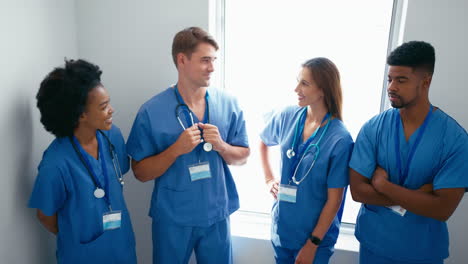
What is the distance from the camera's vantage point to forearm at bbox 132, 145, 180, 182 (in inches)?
59.5

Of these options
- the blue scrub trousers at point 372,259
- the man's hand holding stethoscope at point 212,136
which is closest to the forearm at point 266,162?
the man's hand holding stethoscope at point 212,136

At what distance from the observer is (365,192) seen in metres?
1.42

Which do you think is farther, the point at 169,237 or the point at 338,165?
the point at 169,237

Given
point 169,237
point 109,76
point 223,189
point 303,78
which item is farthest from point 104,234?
point 303,78

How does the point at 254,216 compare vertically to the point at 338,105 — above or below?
below

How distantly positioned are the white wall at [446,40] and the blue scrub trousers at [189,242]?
52.4 inches

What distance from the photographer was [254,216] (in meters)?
2.32

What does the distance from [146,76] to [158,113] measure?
1.63 feet

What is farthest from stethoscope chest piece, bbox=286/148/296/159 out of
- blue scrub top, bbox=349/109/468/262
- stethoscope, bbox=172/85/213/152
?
stethoscope, bbox=172/85/213/152

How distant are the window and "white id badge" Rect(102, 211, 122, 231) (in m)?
0.93

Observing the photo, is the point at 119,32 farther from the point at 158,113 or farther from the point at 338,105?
the point at 338,105

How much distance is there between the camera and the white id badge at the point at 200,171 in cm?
159

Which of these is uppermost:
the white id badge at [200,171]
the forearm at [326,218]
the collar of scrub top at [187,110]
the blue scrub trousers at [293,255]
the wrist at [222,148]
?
the collar of scrub top at [187,110]

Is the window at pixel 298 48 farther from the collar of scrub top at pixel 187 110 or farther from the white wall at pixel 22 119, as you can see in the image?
the white wall at pixel 22 119
